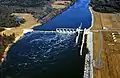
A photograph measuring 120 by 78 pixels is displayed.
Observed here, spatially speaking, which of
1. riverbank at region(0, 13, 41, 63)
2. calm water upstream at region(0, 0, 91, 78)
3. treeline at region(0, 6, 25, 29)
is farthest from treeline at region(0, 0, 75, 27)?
calm water upstream at region(0, 0, 91, 78)

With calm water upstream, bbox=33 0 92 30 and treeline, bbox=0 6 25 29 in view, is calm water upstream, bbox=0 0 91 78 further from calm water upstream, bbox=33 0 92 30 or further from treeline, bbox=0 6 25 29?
treeline, bbox=0 6 25 29

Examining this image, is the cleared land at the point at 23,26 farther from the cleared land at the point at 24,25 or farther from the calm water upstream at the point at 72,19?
the calm water upstream at the point at 72,19

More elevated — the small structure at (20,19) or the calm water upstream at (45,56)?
the small structure at (20,19)

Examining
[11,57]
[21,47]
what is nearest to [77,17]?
[21,47]

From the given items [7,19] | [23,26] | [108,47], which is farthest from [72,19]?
[108,47]

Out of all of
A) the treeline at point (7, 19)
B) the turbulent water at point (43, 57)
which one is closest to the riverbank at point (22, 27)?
the turbulent water at point (43, 57)

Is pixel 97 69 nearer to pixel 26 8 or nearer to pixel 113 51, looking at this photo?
pixel 113 51

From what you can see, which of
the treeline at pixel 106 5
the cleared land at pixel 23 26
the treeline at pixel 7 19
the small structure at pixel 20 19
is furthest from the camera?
the treeline at pixel 106 5

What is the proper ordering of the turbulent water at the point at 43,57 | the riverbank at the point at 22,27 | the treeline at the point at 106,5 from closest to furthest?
the turbulent water at the point at 43,57 → the riverbank at the point at 22,27 → the treeline at the point at 106,5
